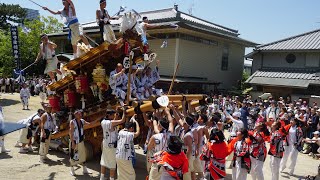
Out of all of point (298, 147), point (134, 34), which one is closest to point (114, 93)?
point (134, 34)

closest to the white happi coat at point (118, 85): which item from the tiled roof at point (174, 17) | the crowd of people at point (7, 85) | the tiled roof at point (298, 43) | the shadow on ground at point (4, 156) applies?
the shadow on ground at point (4, 156)

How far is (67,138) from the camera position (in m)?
10.3

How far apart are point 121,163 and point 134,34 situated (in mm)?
3767

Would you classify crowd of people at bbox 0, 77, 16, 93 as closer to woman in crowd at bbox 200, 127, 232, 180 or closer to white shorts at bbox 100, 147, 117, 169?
white shorts at bbox 100, 147, 117, 169

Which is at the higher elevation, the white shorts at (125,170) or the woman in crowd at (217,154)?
the woman in crowd at (217,154)

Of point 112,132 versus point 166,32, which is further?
point 166,32

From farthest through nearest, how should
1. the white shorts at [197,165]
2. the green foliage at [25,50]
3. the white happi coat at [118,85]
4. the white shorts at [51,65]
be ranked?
the green foliage at [25,50] → the white shorts at [51,65] → the white happi coat at [118,85] → the white shorts at [197,165]

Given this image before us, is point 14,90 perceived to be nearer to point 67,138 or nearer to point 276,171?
point 67,138

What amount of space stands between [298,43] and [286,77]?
8.86ft

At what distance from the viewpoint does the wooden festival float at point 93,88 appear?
8875 mm

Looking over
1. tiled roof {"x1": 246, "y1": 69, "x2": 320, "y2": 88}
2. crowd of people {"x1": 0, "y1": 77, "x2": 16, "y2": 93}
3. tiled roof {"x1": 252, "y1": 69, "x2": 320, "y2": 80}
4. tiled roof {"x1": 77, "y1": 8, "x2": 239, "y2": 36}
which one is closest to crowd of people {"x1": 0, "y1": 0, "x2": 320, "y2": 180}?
tiled roof {"x1": 246, "y1": 69, "x2": 320, "y2": 88}

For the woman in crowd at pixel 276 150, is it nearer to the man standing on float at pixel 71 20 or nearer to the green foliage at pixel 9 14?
the man standing on float at pixel 71 20

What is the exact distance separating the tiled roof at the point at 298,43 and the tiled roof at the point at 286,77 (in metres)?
1.65

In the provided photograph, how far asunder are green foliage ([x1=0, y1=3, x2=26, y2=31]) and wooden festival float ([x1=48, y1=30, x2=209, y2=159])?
36.0m
